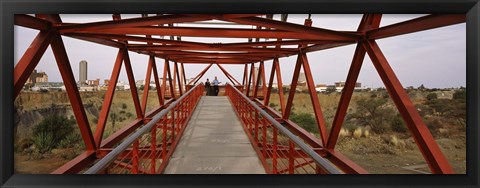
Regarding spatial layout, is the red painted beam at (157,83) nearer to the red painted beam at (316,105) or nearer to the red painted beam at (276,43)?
the red painted beam at (276,43)

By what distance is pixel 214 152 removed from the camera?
246 inches

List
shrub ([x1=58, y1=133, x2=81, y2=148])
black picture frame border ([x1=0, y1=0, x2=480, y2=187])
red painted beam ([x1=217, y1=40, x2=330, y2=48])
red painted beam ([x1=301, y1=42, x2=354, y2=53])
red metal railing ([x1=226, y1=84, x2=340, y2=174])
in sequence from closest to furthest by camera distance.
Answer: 1. black picture frame border ([x1=0, y1=0, x2=480, y2=187])
2. red metal railing ([x1=226, y1=84, x2=340, y2=174])
3. red painted beam ([x1=301, y1=42, x2=354, y2=53])
4. red painted beam ([x1=217, y1=40, x2=330, y2=48])
5. shrub ([x1=58, y1=133, x2=81, y2=148])

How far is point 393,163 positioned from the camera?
19.9 meters

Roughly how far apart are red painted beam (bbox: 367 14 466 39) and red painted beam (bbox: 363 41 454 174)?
29cm

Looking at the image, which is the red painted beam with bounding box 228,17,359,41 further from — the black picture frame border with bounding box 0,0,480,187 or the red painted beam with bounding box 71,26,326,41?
the black picture frame border with bounding box 0,0,480,187

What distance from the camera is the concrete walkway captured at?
17.4 ft

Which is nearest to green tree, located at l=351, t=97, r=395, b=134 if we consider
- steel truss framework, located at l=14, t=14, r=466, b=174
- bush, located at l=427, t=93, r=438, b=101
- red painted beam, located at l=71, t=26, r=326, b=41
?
steel truss framework, located at l=14, t=14, r=466, b=174

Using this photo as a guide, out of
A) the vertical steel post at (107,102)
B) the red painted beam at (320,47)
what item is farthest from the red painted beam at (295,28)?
the vertical steel post at (107,102)

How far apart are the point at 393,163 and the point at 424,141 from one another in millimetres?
19315

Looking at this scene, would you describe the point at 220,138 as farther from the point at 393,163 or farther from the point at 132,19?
the point at 393,163

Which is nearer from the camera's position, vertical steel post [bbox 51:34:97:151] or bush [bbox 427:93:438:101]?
vertical steel post [bbox 51:34:97:151]
